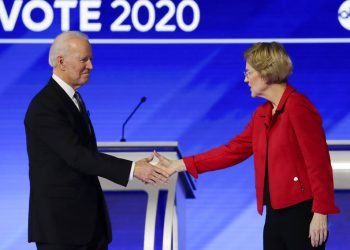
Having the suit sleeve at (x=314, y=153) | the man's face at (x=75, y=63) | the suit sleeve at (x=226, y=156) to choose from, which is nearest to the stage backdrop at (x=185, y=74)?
the suit sleeve at (x=226, y=156)

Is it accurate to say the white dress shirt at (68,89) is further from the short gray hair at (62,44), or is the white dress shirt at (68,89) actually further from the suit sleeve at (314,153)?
the suit sleeve at (314,153)

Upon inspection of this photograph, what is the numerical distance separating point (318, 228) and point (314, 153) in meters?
0.26

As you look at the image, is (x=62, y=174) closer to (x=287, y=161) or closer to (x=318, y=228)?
(x=287, y=161)

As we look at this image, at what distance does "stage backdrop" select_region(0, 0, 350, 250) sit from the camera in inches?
224

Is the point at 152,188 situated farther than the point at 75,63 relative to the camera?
Yes

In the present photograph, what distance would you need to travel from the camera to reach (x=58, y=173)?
9.57 ft

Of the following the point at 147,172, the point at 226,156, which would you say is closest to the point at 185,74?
the point at 226,156

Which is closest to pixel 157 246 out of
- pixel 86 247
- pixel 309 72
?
pixel 86 247

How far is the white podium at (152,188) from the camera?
386 cm

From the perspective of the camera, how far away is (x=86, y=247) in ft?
9.77

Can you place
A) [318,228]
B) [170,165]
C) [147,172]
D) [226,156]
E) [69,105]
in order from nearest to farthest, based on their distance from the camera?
1. [318,228]
2. [69,105]
3. [147,172]
4. [226,156]
5. [170,165]

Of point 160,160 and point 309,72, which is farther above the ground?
point 309,72

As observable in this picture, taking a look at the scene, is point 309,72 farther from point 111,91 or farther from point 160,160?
point 160,160

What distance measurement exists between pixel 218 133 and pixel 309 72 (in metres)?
0.78
